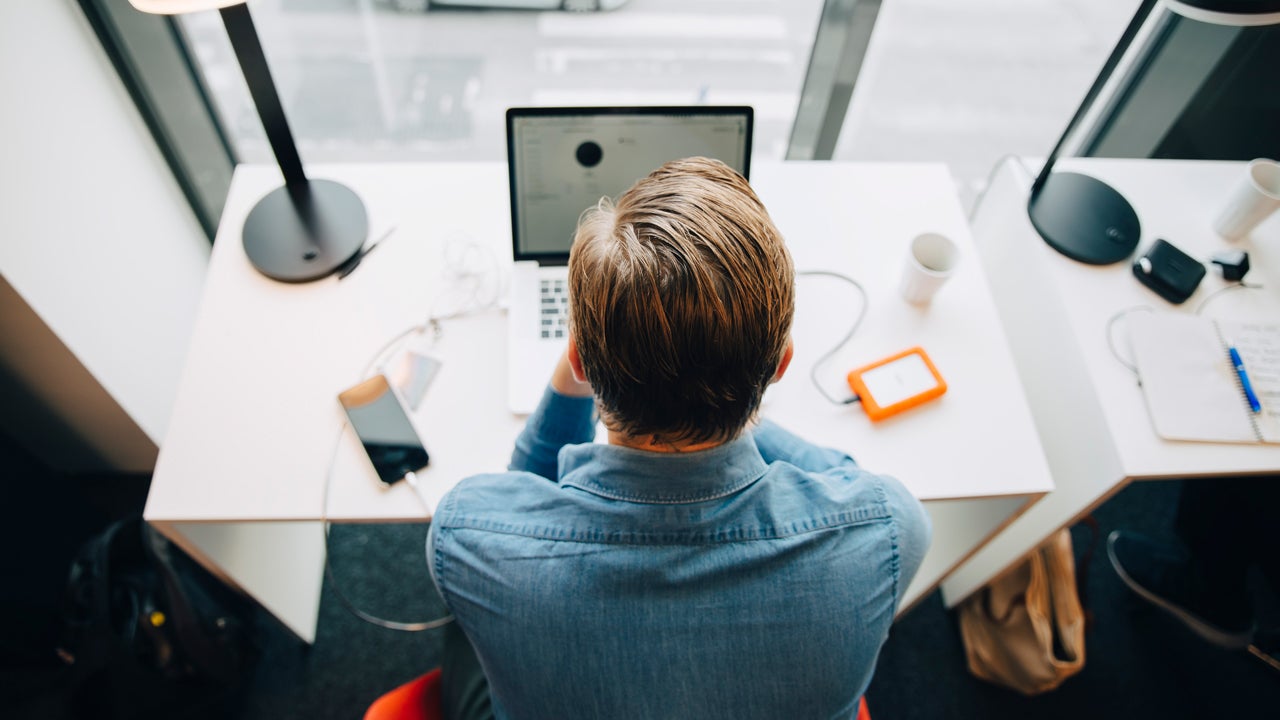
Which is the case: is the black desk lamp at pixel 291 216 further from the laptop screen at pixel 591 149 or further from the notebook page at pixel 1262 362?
the notebook page at pixel 1262 362

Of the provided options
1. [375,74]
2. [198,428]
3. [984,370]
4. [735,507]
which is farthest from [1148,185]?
[375,74]

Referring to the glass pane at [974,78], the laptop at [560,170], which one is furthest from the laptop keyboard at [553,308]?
the glass pane at [974,78]

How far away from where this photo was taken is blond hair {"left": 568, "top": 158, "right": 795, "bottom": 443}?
64 cm

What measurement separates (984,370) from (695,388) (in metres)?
0.74

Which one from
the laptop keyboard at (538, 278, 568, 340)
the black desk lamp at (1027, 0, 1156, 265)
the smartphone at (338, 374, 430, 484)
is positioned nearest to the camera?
the smartphone at (338, 374, 430, 484)

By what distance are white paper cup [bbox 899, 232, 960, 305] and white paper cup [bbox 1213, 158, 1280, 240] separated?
52 cm

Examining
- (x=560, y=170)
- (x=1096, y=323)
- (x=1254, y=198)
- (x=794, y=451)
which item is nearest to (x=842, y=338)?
(x=794, y=451)

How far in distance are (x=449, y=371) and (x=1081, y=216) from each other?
119 centimetres

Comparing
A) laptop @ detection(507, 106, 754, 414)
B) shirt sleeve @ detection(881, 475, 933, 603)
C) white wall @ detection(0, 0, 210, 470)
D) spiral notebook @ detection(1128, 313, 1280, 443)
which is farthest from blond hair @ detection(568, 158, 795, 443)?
white wall @ detection(0, 0, 210, 470)

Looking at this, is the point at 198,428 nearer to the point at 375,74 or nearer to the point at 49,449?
the point at 49,449

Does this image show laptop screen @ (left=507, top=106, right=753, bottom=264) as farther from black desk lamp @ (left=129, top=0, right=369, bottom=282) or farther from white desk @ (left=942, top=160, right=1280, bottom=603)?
white desk @ (left=942, top=160, right=1280, bottom=603)

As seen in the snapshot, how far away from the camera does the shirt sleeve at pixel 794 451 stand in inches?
37.3

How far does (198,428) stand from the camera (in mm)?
1094

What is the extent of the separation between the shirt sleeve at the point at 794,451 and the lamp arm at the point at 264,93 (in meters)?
0.95
